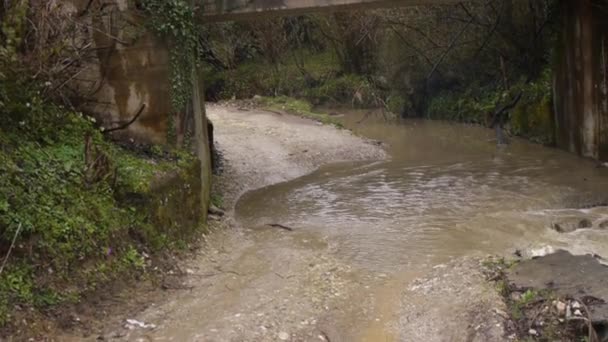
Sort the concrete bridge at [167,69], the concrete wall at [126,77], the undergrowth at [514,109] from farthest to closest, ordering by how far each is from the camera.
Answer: the undergrowth at [514,109], the concrete bridge at [167,69], the concrete wall at [126,77]

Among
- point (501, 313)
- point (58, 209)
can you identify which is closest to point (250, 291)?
point (58, 209)

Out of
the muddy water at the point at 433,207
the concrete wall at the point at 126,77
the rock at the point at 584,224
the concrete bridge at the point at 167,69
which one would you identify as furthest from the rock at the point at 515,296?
the concrete bridge at the point at 167,69

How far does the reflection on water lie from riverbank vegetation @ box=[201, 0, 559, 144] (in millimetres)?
2511

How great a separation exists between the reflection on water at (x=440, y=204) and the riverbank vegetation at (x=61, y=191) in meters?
2.59

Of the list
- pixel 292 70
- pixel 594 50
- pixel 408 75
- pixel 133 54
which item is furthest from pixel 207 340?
pixel 292 70

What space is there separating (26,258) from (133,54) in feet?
16.2

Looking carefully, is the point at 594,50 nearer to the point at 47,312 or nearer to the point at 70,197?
the point at 70,197

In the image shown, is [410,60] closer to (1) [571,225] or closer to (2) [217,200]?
(2) [217,200]

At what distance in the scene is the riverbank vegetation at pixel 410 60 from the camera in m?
19.7

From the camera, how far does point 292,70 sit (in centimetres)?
3641

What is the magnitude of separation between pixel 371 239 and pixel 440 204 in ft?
8.37

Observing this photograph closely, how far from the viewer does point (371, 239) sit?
32.0 ft

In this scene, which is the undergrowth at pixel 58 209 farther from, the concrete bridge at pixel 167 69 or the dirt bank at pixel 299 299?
the concrete bridge at pixel 167 69

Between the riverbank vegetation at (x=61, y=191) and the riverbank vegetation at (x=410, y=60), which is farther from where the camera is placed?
the riverbank vegetation at (x=410, y=60)
